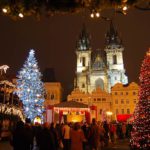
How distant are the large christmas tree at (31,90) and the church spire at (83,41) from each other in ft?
174

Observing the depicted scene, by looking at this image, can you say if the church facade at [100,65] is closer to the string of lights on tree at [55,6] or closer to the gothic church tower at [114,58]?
the gothic church tower at [114,58]

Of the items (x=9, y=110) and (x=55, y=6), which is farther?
(x=9, y=110)

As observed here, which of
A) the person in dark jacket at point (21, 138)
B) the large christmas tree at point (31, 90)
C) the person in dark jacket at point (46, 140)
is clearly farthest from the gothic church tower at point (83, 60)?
the person in dark jacket at point (21, 138)

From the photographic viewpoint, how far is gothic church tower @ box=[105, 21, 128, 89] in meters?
78.2

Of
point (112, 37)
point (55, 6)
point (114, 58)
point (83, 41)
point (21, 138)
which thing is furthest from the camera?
point (112, 37)

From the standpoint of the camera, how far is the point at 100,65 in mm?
84438

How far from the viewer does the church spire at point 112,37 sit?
287ft

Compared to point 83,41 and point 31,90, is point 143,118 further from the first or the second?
point 83,41

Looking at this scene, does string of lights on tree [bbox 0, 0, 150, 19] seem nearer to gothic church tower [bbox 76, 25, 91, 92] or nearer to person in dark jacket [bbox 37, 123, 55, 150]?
person in dark jacket [bbox 37, 123, 55, 150]

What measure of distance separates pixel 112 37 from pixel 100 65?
11.1m

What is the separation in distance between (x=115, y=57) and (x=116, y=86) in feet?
48.9

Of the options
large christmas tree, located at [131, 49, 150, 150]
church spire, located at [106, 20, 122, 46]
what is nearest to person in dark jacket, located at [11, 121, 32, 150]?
large christmas tree, located at [131, 49, 150, 150]

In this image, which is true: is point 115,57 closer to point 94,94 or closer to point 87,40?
point 87,40

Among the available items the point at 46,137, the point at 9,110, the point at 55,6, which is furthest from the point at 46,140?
the point at 9,110
